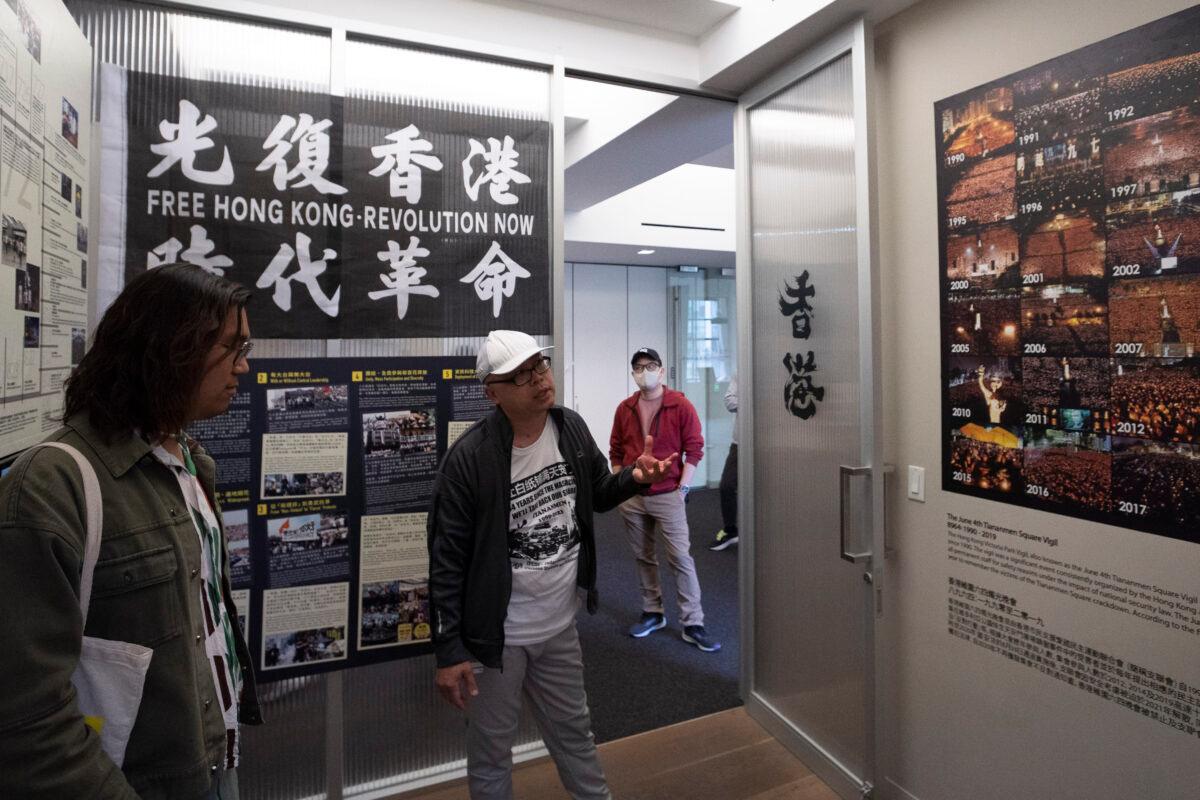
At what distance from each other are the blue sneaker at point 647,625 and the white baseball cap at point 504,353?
2.17 meters

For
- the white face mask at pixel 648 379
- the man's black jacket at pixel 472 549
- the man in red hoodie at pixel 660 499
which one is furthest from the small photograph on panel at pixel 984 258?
the white face mask at pixel 648 379

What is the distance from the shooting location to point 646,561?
3586mm

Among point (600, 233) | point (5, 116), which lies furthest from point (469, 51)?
point (600, 233)

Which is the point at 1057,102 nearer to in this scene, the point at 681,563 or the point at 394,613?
the point at 394,613

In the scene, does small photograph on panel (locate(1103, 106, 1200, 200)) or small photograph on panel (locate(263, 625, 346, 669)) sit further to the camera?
small photograph on panel (locate(263, 625, 346, 669))

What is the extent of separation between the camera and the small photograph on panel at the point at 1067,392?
161cm

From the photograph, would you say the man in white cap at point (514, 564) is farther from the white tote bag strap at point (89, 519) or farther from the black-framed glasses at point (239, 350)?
the white tote bag strap at point (89, 519)

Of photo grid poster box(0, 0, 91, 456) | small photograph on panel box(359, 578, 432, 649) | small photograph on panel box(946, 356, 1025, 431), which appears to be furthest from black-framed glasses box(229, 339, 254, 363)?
small photograph on panel box(946, 356, 1025, 431)

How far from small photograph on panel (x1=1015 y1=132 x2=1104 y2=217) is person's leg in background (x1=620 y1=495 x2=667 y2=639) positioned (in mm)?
2230

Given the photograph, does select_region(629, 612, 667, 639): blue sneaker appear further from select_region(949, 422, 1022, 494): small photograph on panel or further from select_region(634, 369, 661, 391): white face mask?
select_region(949, 422, 1022, 494): small photograph on panel

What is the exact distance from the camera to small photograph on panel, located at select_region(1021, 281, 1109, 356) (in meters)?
1.61

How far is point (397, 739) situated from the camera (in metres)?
2.22

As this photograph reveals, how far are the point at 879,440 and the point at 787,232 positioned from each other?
2.72 feet

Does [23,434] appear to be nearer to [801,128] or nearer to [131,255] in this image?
[131,255]
